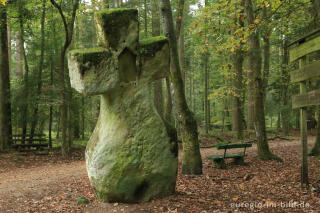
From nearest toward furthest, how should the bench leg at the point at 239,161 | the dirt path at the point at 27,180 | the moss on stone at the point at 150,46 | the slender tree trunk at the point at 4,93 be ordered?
the moss on stone at the point at 150,46 → the dirt path at the point at 27,180 → the bench leg at the point at 239,161 → the slender tree trunk at the point at 4,93

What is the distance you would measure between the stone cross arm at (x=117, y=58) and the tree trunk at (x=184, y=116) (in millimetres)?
2232

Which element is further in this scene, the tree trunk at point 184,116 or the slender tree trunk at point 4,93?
the slender tree trunk at point 4,93

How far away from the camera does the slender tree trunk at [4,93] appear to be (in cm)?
1390

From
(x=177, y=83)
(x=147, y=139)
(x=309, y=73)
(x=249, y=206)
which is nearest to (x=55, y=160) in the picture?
(x=177, y=83)

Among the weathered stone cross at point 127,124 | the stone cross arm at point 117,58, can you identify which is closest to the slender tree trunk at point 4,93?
the weathered stone cross at point 127,124

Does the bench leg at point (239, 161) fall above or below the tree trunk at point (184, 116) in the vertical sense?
below

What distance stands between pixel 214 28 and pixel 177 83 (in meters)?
3.00

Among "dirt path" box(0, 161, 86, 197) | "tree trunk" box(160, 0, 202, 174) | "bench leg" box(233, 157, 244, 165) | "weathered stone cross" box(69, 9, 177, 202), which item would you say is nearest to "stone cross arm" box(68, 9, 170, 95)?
"weathered stone cross" box(69, 9, 177, 202)

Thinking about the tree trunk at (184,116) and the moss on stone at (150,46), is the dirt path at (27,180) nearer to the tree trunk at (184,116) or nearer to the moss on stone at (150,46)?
the tree trunk at (184,116)

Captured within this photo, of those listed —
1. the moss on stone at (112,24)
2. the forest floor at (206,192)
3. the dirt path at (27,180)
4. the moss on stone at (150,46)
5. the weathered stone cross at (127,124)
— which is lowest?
the dirt path at (27,180)

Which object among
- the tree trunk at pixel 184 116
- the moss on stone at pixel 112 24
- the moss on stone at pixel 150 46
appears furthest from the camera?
the tree trunk at pixel 184 116

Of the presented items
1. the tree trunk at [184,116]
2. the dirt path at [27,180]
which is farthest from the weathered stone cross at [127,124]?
the dirt path at [27,180]

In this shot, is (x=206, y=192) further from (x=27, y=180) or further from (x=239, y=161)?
(x=27, y=180)

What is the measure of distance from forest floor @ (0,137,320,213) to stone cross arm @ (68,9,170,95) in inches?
93.7
